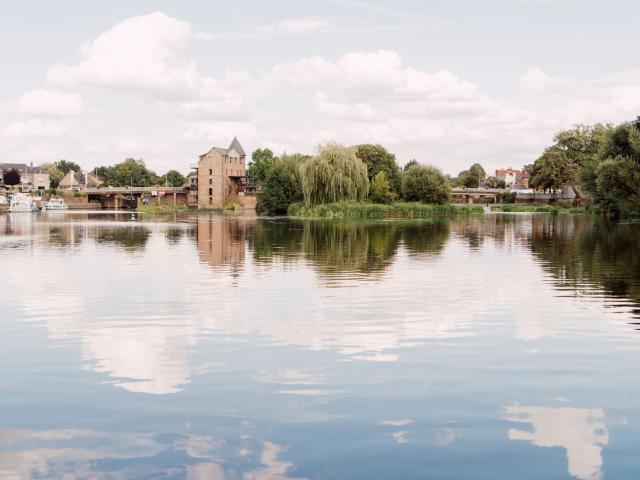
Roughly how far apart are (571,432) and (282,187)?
11036cm

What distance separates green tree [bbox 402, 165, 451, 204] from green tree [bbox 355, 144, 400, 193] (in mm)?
2600

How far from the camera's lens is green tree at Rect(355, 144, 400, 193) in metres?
113

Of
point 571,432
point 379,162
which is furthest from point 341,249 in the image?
point 379,162

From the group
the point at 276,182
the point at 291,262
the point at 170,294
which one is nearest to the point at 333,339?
the point at 170,294

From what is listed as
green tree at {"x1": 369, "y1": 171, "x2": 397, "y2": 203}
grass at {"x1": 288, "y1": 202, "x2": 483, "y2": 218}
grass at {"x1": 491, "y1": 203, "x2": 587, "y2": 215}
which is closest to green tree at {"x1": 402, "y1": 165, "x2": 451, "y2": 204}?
grass at {"x1": 288, "y1": 202, "x2": 483, "y2": 218}

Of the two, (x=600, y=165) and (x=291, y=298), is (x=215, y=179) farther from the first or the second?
(x=291, y=298)

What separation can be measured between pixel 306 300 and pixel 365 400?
9.68m

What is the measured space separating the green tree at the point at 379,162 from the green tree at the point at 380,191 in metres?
7.36

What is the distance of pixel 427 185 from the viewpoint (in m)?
109

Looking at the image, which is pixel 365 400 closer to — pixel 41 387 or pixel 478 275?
pixel 41 387

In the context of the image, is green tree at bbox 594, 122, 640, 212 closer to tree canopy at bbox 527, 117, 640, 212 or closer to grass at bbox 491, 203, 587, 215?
tree canopy at bbox 527, 117, 640, 212

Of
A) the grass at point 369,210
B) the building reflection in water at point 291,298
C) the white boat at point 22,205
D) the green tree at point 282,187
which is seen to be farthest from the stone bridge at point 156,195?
the building reflection in water at point 291,298

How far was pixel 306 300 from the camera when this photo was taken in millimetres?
19844

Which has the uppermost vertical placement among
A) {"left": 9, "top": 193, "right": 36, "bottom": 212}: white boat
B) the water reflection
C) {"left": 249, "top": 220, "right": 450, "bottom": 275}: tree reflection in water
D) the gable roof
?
the gable roof
